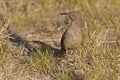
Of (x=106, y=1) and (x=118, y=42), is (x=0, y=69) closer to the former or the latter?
(x=118, y=42)

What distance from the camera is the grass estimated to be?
20.3 ft

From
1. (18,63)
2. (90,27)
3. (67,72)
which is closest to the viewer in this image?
(67,72)

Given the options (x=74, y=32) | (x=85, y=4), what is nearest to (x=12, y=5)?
(x=85, y=4)

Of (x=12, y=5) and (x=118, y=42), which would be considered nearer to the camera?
(x=118, y=42)

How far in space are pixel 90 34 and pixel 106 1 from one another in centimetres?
249

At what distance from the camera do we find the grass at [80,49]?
6180mm

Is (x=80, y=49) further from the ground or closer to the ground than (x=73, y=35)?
closer to the ground

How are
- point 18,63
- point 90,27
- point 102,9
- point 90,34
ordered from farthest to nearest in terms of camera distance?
point 102,9
point 90,27
point 90,34
point 18,63

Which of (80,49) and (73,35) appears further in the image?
(80,49)

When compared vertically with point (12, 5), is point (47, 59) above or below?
below

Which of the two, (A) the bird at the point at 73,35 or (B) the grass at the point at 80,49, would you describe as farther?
(A) the bird at the point at 73,35

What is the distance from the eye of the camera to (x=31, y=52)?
7344 mm

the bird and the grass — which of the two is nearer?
the grass

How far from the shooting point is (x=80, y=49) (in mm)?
6930
